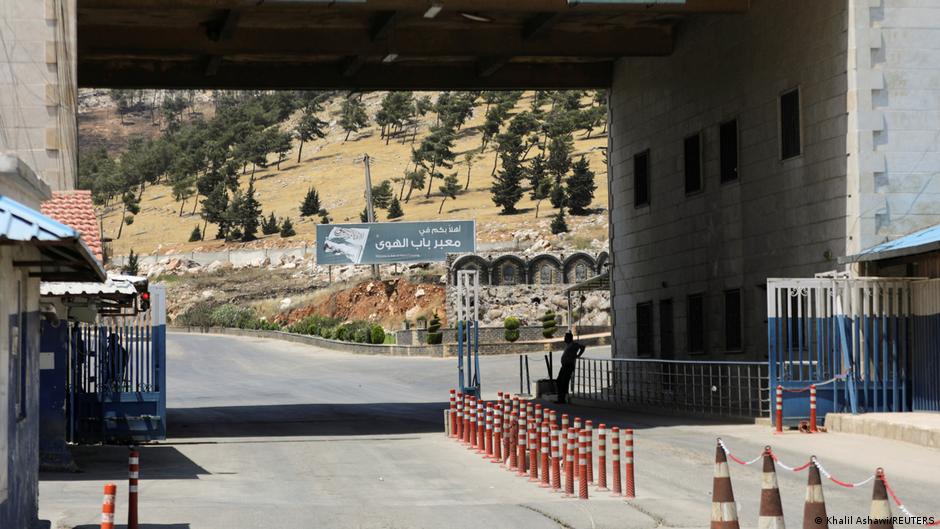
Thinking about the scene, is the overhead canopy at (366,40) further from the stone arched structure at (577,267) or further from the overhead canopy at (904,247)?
the stone arched structure at (577,267)

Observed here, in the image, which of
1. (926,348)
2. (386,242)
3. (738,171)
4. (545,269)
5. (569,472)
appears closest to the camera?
(569,472)

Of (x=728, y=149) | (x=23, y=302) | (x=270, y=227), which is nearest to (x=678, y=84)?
(x=728, y=149)

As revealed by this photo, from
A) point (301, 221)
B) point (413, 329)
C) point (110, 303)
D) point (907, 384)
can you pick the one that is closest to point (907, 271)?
point (907, 384)

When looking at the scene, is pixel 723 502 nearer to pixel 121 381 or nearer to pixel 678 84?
pixel 121 381

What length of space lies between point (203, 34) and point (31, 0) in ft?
21.9

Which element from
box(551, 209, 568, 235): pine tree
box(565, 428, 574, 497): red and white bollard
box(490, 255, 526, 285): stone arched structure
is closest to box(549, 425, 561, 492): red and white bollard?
box(565, 428, 574, 497): red and white bollard

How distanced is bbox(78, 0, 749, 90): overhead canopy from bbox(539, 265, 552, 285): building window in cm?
3620

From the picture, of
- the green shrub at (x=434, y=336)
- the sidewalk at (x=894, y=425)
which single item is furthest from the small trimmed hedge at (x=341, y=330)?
the sidewalk at (x=894, y=425)

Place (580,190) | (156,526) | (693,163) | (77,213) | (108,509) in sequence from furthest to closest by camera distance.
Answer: (580,190)
(693,163)
(77,213)
(156,526)
(108,509)

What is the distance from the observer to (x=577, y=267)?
7219cm

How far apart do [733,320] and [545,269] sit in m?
42.3

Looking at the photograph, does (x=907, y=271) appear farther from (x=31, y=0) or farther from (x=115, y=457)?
(x=31, y=0)

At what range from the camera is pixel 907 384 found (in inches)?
969

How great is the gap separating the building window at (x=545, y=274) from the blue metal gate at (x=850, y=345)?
155 ft
